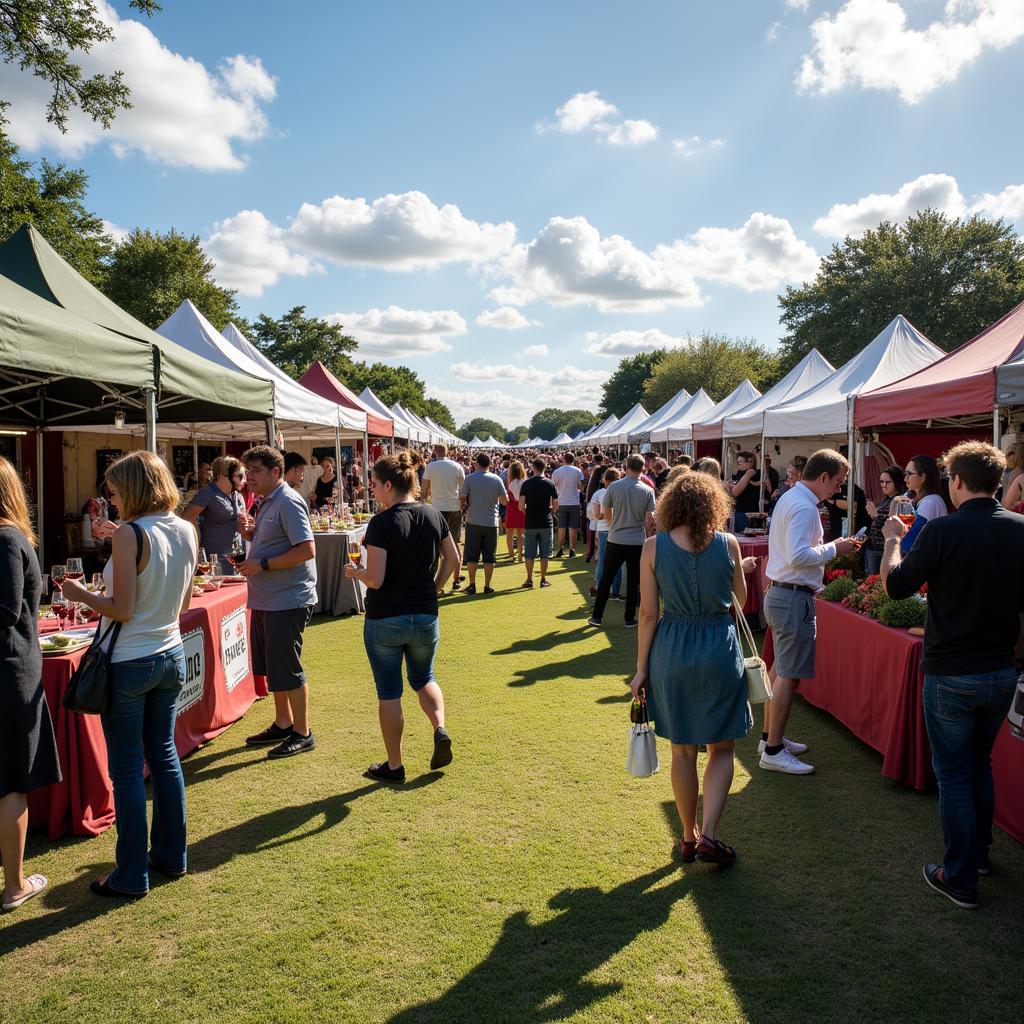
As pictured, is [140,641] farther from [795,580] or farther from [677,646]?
[795,580]

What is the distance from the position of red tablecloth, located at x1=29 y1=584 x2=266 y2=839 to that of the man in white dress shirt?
11.1 feet

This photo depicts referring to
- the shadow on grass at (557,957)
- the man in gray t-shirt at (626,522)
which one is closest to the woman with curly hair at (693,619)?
the shadow on grass at (557,957)

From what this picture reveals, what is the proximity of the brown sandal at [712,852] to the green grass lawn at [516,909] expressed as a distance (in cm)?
7

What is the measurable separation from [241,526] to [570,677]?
2943mm

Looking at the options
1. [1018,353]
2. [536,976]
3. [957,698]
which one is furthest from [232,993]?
[1018,353]

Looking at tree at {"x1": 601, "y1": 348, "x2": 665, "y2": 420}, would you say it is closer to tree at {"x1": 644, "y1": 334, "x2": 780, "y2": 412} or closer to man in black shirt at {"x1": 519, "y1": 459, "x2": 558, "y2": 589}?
tree at {"x1": 644, "y1": 334, "x2": 780, "y2": 412}

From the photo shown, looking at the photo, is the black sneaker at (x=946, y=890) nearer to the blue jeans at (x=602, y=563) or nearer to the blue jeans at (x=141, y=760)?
the blue jeans at (x=141, y=760)

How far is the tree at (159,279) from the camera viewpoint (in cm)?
3244

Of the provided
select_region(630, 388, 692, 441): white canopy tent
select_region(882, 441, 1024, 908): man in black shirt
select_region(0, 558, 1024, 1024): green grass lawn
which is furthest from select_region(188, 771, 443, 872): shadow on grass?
select_region(630, 388, 692, 441): white canopy tent

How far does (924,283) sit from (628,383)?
51.6 metres

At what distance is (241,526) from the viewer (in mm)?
5465

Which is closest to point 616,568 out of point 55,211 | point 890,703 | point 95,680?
point 890,703

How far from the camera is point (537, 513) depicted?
10.2 meters

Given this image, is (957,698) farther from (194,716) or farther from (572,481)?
(572,481)
